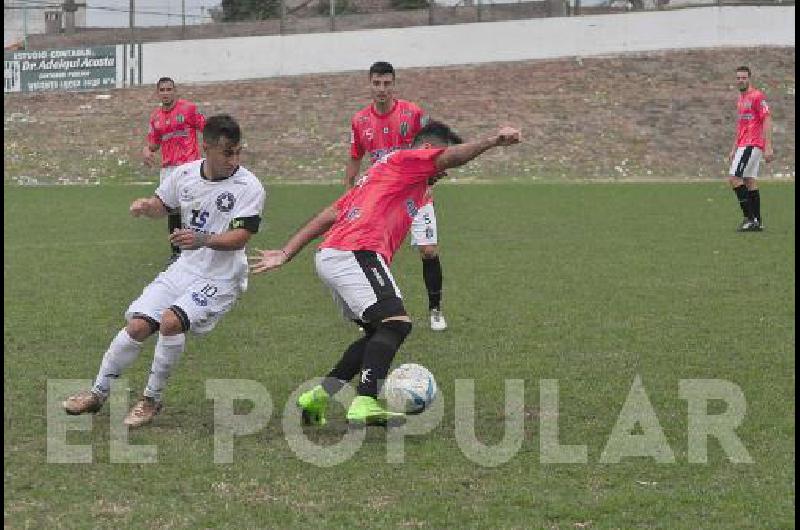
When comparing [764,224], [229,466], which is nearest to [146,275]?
[229,466]

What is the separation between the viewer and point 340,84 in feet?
126

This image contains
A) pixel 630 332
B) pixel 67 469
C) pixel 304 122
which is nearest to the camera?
pixel 67 469

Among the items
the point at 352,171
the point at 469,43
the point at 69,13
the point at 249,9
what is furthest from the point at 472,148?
the point at 69,13

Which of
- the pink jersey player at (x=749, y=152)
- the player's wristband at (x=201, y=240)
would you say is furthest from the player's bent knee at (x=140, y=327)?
the pink jersey player at (x=749, y=152)

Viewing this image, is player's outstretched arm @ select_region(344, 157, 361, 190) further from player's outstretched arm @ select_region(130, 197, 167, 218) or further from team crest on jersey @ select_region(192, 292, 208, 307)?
team crest on jersey @ select_region(192, 292, 208, 307)

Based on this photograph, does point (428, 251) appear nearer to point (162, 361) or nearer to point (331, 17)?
point (162, 361)

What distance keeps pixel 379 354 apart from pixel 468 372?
1.56 m

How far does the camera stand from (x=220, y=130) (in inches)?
281

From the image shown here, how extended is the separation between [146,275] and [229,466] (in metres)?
8.37

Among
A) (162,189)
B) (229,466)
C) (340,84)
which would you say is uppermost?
(340,84)

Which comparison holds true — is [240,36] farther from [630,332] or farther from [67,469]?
[67,469]

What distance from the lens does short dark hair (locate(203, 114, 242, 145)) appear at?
7148 millimetres

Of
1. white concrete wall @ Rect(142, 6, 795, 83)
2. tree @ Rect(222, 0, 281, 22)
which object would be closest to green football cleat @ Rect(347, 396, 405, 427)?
white concrete wall @ Rect(142, 6, 795, 83)

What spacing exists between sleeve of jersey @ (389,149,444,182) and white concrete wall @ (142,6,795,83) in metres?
32.1
